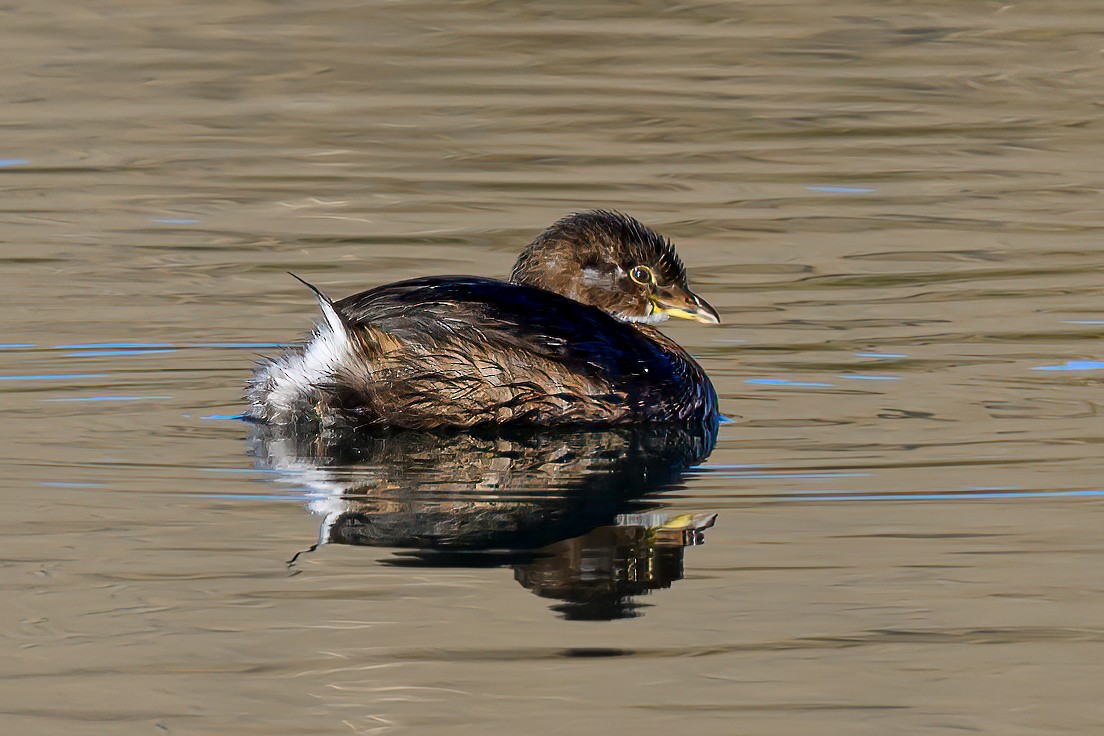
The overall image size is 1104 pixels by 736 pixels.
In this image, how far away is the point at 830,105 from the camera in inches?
605

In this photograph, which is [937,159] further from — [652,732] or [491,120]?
[652,732]

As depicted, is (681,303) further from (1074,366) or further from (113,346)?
(113,346)

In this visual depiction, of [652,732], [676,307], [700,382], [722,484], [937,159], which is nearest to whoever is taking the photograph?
[652,732]

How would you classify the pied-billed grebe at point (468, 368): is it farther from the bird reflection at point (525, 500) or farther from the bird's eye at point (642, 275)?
the bird's eye at point (642, 275)

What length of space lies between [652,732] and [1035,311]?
549 cm

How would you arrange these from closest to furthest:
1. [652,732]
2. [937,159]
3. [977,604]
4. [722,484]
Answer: [652,732]
[977,604]
[722,484]
[937,159]

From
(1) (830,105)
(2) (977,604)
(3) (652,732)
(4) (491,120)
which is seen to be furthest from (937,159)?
(3) (652,732)

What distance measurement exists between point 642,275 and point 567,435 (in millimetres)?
1102

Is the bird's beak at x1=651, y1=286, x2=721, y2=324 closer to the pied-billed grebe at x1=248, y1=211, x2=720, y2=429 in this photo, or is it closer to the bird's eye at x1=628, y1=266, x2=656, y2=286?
the bird's eye at x1=628, y1=266, x2=656, y2=286

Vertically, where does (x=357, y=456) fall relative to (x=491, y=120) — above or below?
below

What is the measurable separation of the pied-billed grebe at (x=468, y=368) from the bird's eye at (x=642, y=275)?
1.72 ft

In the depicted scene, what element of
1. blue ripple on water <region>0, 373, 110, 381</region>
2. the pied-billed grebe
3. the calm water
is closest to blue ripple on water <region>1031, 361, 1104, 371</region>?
the calm water

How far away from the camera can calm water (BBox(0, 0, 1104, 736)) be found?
4.91 meters

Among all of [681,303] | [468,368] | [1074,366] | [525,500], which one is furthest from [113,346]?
[1074,366]
